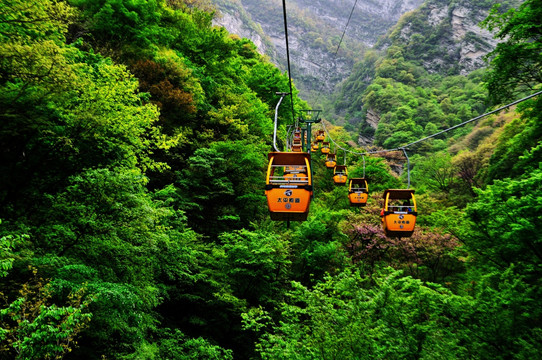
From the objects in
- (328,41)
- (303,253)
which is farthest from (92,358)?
(328,41)

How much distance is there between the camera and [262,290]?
39.9 ft

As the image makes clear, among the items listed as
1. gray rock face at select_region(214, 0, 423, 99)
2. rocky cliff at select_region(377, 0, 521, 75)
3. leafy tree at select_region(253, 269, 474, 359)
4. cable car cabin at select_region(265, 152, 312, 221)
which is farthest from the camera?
gray rock face at select_region(214, 0, 423, 99)

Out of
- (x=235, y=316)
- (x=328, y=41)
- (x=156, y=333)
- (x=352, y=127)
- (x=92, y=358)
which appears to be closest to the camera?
(x=92, y=358)

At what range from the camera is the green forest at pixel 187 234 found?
5.95 meters

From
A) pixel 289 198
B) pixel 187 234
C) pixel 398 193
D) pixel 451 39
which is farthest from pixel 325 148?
pixel 451 39

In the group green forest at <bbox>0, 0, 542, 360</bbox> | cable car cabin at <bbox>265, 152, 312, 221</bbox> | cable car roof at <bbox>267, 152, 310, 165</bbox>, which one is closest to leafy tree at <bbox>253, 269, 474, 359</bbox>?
green forest at <bbox>0, 0, 542, 360</bbox>

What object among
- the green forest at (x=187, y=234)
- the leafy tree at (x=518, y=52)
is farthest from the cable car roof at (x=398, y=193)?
the leafy tree at (x=518, y=52)

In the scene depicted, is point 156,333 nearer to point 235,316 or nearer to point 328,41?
point 235,316

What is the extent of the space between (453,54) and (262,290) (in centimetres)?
10889

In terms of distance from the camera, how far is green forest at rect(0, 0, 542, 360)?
19.5 feet

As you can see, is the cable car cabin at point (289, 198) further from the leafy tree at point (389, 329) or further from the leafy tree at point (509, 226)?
the leafy tree at point (509, 226)

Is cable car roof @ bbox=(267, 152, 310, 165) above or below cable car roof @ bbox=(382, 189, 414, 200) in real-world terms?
above

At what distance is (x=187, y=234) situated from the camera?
9.55m

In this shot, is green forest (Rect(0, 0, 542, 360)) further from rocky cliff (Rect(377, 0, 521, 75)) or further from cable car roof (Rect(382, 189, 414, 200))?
rocky cliff (Rect(377, 0, 521, 75))
